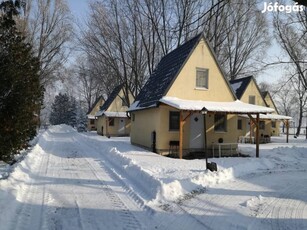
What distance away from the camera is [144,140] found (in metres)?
22.2

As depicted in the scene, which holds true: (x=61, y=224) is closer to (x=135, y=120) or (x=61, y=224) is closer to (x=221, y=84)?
(x=221, y=84)

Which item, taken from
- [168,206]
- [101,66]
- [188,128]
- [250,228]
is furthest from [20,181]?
[101,66]

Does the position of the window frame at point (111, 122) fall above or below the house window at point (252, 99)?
below

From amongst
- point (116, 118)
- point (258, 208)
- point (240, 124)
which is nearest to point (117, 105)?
point (116, 118)

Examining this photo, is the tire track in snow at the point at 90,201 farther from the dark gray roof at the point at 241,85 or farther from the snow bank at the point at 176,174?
the dark gray roof at the point at 241,85

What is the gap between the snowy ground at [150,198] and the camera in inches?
273

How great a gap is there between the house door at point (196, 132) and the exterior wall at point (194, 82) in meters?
1.22

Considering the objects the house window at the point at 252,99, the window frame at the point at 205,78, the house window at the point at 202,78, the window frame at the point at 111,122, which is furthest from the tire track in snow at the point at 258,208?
the window frame at the point at 111,122

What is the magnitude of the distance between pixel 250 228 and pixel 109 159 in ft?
35.2

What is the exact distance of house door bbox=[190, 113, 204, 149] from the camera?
2012 cm

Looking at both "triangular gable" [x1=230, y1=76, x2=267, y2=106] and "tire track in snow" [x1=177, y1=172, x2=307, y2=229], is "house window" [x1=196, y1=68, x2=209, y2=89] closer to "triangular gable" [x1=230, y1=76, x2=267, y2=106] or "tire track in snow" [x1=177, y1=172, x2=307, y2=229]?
"tire track in snow" [x1=177, y1=172, x2=307, y2=229]

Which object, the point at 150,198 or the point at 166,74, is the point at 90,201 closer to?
the point at 150,198

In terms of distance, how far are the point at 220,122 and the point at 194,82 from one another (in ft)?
10.7

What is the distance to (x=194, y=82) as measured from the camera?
2006 cm
